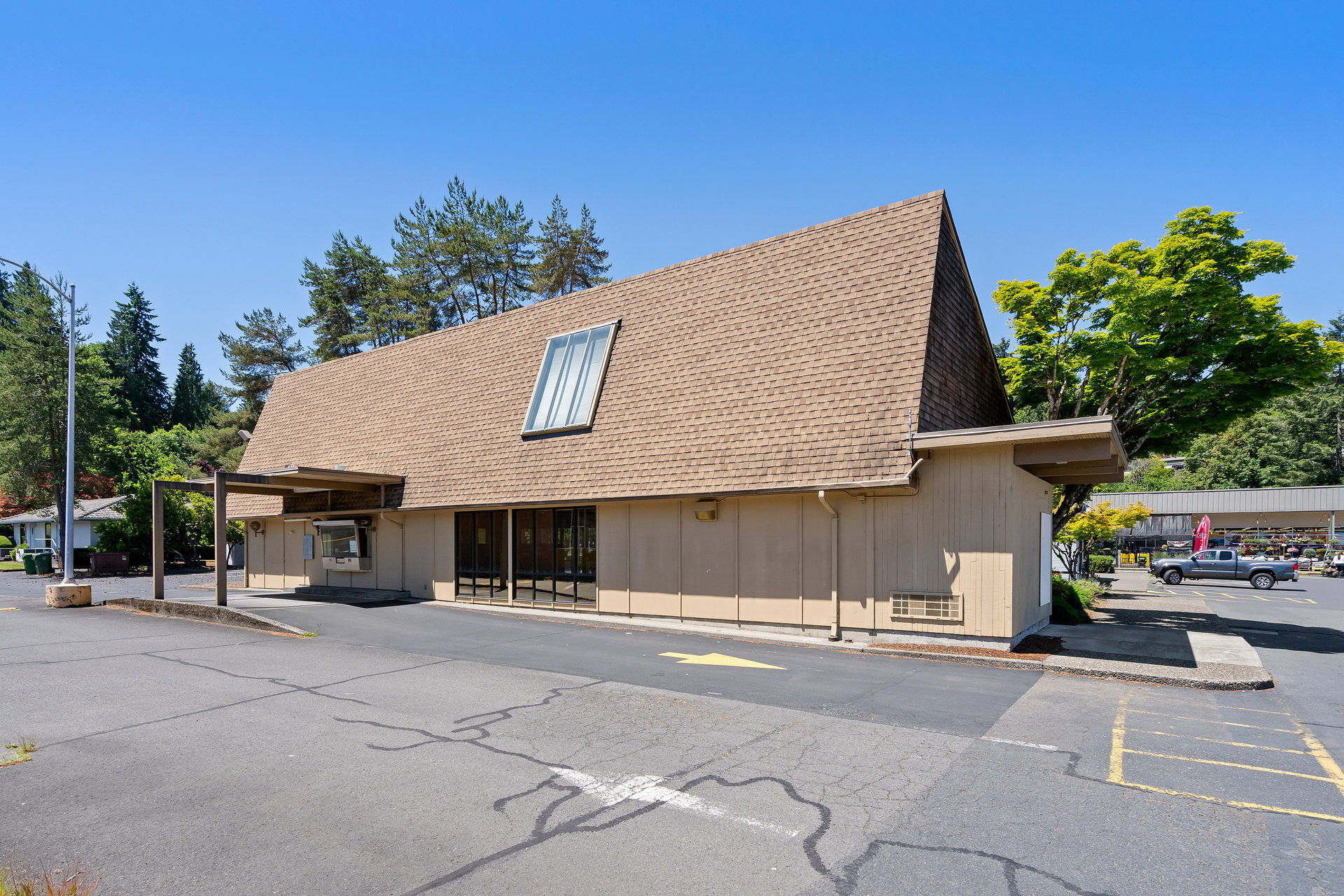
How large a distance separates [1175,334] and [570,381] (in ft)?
44.6

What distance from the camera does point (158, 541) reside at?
18859 mm

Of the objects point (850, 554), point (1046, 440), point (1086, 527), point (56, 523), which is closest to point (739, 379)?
Result: point (850, 554)

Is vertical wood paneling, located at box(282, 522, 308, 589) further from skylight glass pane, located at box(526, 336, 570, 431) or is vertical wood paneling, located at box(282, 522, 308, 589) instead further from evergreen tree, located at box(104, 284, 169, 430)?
evergreen tree, located at box(104, 284, 169, 430)

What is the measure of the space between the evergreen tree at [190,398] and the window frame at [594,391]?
77.1 metres

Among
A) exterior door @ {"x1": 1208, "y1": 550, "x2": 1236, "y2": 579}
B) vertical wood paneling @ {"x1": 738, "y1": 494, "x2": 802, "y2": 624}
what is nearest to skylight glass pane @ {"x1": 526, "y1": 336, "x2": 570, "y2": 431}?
vertical wood paneling @ {"x1": 738, "y1": 494, "x2": 802, "y2": 624}

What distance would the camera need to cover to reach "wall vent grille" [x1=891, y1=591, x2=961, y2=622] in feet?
38.9

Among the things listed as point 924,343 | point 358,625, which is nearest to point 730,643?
point 924,343

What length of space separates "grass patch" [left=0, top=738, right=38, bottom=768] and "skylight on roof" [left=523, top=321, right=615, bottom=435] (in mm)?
11406

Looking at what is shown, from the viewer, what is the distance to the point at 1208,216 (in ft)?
49.8

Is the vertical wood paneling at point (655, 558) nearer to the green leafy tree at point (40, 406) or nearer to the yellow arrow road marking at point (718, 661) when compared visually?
the yellow arrow road marking at point (718, 661)

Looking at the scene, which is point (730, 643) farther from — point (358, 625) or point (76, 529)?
point (76, 529)

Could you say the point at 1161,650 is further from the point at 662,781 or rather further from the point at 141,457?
the point at 141,457

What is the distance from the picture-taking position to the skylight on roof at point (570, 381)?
17438mm

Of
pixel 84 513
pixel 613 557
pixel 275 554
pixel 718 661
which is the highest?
pixel 613 557
